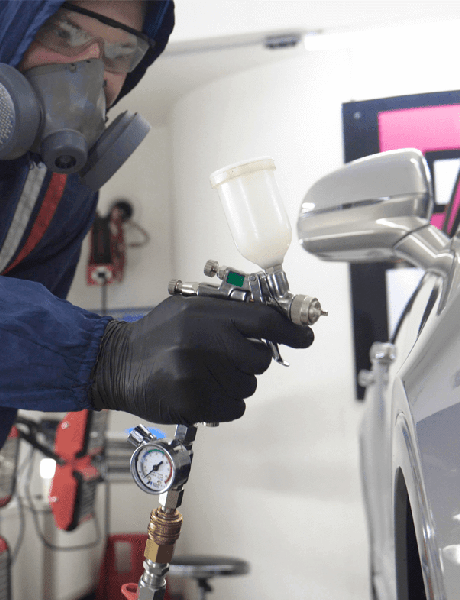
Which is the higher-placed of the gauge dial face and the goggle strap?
the goggle strap

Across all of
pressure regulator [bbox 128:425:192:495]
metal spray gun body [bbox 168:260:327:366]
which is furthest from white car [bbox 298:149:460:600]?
pressure regulator [bbox 128:425:192:495]

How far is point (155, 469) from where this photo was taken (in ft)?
2.18

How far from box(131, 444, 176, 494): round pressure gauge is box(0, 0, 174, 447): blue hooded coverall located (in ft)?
0.34

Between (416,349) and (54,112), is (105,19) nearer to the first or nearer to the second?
(54,112)

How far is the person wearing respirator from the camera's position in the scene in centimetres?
63

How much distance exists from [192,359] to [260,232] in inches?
6.7

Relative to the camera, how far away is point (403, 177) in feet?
2.03

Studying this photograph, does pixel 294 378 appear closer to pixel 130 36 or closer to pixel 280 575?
pixel 280 575

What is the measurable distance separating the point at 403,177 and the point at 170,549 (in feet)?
1.90

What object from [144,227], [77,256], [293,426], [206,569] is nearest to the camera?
[77,256]

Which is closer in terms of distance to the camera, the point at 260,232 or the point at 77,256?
the point at 260,232

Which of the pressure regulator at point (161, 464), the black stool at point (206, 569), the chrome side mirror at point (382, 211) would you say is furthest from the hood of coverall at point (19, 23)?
the black stool at point (206, 569)

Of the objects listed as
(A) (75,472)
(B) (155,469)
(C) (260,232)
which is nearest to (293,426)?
(A) (75,472)

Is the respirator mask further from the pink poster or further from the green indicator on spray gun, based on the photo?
the pink poster
